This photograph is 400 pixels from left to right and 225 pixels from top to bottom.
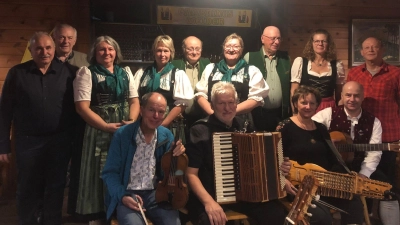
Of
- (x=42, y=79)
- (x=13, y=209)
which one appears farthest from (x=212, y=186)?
(x=13, y=209)

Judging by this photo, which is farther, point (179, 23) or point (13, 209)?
point (179, 23)

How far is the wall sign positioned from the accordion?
258cm

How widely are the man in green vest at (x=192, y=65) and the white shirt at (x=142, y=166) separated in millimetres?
894

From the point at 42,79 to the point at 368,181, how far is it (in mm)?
2157

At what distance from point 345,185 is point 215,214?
868 mm

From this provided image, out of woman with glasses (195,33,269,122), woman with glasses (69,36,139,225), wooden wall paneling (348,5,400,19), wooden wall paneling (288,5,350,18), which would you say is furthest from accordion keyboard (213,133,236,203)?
wooden wall paneling (348,5,400,19)

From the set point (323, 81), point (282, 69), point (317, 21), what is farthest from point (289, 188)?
point (317, 21)

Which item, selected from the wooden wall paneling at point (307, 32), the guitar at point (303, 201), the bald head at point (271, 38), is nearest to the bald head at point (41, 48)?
the bald head at point (271, 38)

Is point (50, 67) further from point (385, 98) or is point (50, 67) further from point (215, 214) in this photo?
point (385, 98)

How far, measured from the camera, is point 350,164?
3088 millimetres

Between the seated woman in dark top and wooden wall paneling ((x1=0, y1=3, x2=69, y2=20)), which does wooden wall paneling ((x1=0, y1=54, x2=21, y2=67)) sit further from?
the seated woman in dark top

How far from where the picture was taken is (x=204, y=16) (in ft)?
15.5

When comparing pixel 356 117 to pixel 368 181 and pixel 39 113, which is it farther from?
pixel 39 113

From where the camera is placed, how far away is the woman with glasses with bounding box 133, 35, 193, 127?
305cm
